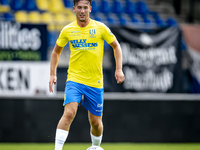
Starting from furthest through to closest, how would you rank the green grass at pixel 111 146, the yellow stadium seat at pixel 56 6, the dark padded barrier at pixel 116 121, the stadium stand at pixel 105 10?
the yellow stadium seat at pixel 56 6 < the stadium stand at pixel 105 10 < the dark padded barrier at pixel 116 121 < the green grass at pixel 111 146

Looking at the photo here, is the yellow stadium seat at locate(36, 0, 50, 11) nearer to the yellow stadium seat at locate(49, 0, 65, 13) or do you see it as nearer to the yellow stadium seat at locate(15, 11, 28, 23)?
the yellow stadium seat at locate(49, 0, 65, 13)

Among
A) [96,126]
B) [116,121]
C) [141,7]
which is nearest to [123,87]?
[116,121]

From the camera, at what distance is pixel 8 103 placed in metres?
6.17

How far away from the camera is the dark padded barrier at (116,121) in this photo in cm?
619

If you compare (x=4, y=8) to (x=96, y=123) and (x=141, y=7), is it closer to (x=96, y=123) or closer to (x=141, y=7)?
(x=141, y=7)

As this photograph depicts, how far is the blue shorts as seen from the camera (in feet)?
13.4

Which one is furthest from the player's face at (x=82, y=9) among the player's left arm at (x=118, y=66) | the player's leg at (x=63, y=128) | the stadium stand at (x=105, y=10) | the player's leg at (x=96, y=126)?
the stadium stand at (x=105, y=10)

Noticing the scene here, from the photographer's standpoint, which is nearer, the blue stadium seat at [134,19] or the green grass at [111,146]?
the green grass at [111,146]

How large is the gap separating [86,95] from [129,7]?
8513 mm

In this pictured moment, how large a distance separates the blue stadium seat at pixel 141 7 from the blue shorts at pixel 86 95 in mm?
8321

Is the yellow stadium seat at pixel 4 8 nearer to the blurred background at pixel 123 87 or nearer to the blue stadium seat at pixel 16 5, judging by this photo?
the blue stadium seat at pixel 16 5

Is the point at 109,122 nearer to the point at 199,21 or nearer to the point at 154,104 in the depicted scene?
the point at 154,104

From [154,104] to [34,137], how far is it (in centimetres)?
242

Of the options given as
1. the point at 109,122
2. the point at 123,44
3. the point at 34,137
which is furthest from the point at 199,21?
the point at 34,137
